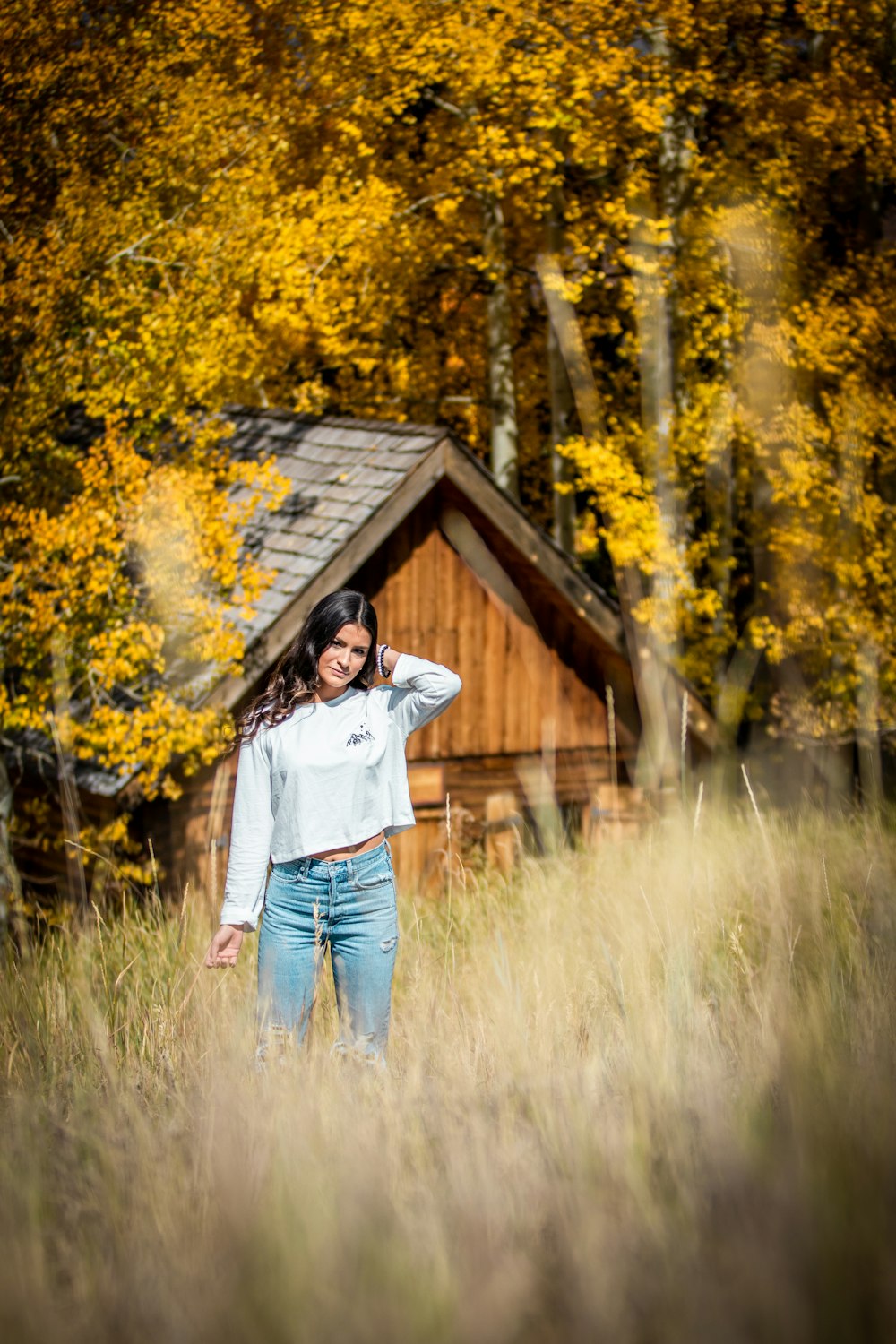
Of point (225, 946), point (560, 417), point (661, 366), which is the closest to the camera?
point (225, 946)

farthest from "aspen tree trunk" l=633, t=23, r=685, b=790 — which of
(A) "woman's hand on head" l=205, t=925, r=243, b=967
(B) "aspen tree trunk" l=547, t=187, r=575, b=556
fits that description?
(A) "woman's hand on head" l=205, t=925, r=243, b=967

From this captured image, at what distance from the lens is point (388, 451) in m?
9.06

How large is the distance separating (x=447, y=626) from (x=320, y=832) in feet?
22.0

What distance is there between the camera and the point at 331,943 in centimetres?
321

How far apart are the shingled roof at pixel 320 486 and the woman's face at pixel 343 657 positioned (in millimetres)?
4918

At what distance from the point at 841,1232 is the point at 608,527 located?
1044 cm

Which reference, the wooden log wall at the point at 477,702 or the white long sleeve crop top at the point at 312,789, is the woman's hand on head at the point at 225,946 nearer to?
the white long sleeve crop top at the point at 312,789

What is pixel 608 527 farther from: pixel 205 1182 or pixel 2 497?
pixel 205 1182

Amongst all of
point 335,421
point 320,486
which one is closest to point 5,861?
point 320,486

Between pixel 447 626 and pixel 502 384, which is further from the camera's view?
pixel 502 384

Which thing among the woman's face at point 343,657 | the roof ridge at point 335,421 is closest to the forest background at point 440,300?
the roof ridge at point 335,421

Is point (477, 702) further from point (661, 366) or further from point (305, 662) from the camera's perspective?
point (305, 662)

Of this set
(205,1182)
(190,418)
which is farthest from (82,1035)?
(190,418)

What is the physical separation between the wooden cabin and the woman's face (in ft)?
15.8
